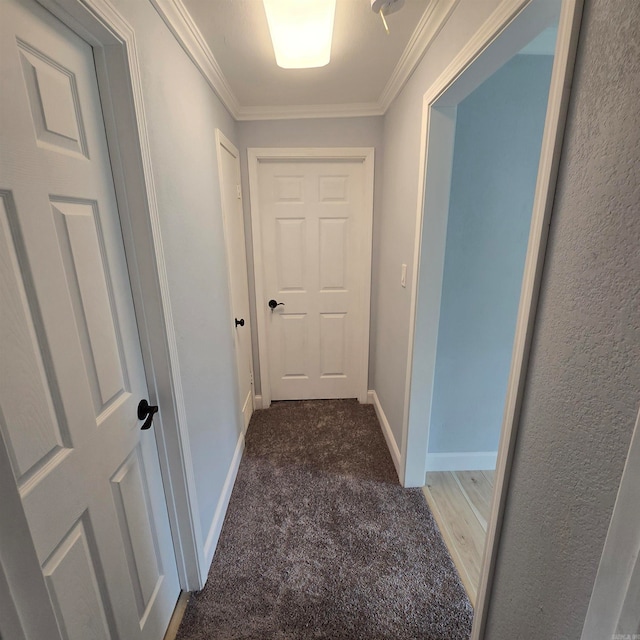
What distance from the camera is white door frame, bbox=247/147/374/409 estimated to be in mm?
2279

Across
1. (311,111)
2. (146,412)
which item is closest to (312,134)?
(311,111)

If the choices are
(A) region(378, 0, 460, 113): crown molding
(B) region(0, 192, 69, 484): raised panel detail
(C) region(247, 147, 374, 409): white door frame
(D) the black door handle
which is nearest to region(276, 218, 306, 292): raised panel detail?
(C) region(247, 147, 374, 409): white door frame

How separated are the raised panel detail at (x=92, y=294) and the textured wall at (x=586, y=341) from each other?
1129 mm

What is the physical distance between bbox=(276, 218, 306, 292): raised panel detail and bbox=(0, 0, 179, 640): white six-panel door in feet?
5.24

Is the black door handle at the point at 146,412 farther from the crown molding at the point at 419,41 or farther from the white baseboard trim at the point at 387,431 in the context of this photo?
the crown molding at the point at 419,41

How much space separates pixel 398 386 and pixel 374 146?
1694 millimetres

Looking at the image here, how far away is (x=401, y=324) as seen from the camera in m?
1.91

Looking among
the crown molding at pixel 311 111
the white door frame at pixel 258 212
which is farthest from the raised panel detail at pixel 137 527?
the crown molding at pixel 311 111

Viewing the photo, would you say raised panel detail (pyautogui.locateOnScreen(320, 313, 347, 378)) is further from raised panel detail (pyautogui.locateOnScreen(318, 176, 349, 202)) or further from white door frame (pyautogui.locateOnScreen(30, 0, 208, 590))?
white door frame (pyautogui.locateOnScreen(30, 0, 208, 590))

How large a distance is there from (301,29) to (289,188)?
1.26 m

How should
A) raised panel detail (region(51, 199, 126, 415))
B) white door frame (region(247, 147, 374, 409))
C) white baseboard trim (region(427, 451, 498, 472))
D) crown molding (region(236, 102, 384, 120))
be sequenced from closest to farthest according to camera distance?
raised panel detail (region(51, 199, 126, 415)) → white baseboard trim (region(427, 451, 498, 472)) → crown molding (region(236, 102, 384, 120)) → white door frame (region(247, 147, 374, 409))

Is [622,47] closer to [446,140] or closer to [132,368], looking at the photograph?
[446,140]

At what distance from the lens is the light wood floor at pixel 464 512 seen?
1.47m

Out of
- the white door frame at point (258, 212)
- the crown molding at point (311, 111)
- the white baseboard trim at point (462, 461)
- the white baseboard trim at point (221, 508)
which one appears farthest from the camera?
the white door frame at point (258, 212)
